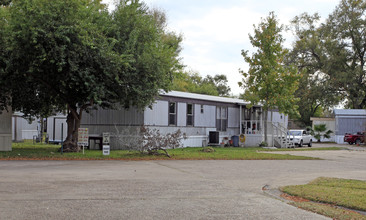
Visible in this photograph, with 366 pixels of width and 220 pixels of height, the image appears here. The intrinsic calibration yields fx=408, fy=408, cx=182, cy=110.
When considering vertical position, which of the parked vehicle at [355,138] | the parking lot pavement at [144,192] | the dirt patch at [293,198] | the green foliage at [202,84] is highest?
the green foliage at [202,84]

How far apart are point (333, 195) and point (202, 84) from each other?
198 feet

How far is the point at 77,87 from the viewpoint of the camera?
1992 centimetres

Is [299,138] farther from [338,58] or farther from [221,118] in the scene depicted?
[338,58]

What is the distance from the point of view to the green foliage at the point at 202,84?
57.6 m

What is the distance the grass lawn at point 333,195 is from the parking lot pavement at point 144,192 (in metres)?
0.43

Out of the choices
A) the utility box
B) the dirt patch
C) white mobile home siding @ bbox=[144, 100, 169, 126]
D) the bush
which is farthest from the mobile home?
the dirt patch

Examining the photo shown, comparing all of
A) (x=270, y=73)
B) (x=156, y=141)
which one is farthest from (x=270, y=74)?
(x=156, y=141)

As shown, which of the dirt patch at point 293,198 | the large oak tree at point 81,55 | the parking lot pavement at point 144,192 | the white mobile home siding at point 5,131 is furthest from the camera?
the white mobile home siding at point 5,131

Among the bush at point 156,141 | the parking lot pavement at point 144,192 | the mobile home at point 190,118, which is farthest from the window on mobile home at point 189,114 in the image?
the parking lot pavement at point 144,192

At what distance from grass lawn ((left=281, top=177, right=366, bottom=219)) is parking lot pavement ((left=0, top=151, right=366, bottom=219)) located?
43 cm

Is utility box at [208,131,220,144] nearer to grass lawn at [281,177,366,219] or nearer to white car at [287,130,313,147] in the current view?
white car at [287,130,313,147]

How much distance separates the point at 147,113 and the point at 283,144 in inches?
438

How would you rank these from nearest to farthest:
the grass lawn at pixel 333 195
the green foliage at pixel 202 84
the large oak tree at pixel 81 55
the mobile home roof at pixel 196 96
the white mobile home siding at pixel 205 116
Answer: the grass lawn at pixel 333 195 < the large oak tree at pixel 81 55 < the mobile home roof at pixel 196 96 < the white mobile home siding at pixel 205 116 < the green foliage at pixel 202 84

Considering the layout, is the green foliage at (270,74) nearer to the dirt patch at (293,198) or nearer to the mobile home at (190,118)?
the mobile home at (190,118)
